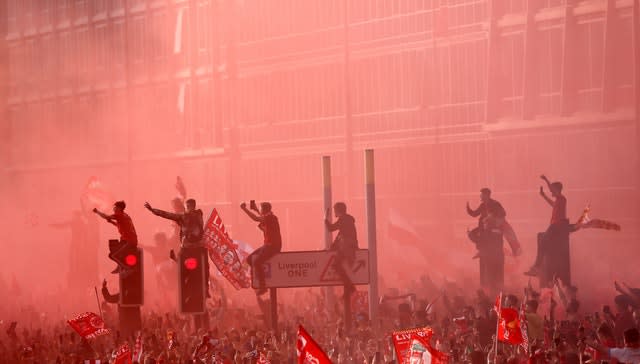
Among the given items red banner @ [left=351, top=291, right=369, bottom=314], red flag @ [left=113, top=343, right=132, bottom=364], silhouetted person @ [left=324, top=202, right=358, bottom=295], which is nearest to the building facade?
red banner @ [left=351, top=291, right=369, bottom=314]

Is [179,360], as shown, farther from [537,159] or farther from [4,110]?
[4,110]

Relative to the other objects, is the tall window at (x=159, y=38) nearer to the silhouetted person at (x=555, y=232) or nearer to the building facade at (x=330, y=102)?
the building facade at (x=330, y=102)

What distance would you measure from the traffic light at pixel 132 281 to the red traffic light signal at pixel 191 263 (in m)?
0.68

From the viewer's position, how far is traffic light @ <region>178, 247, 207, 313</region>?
17.3 meters

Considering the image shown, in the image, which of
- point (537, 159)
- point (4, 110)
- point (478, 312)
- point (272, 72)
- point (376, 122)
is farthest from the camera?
point (4, 110)

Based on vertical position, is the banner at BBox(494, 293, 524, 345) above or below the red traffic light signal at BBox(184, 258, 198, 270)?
below

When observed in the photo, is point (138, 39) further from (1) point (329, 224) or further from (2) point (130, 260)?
(2) point (130, 260)

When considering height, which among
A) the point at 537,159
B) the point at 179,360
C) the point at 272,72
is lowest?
the point at 179,360

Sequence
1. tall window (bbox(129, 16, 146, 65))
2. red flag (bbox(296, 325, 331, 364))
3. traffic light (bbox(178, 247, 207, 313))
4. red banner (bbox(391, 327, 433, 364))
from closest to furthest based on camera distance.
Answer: red flag (bbox(296, 325, 331, 364)) → red banner (bbox(391, 327, 433, 364)) → traffic light (bbox(178, 247, 207, 313)) → tall window (bbox(129, 16, 146, 65))

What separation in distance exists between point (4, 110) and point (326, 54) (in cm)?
1808

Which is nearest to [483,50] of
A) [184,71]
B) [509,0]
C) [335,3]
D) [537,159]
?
[509,0]

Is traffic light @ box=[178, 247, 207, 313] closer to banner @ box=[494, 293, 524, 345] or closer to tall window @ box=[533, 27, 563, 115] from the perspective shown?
banner @ box=[494, 293, 524, 345]

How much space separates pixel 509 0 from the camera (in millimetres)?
35906

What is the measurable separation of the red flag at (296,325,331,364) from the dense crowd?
1791 mm
